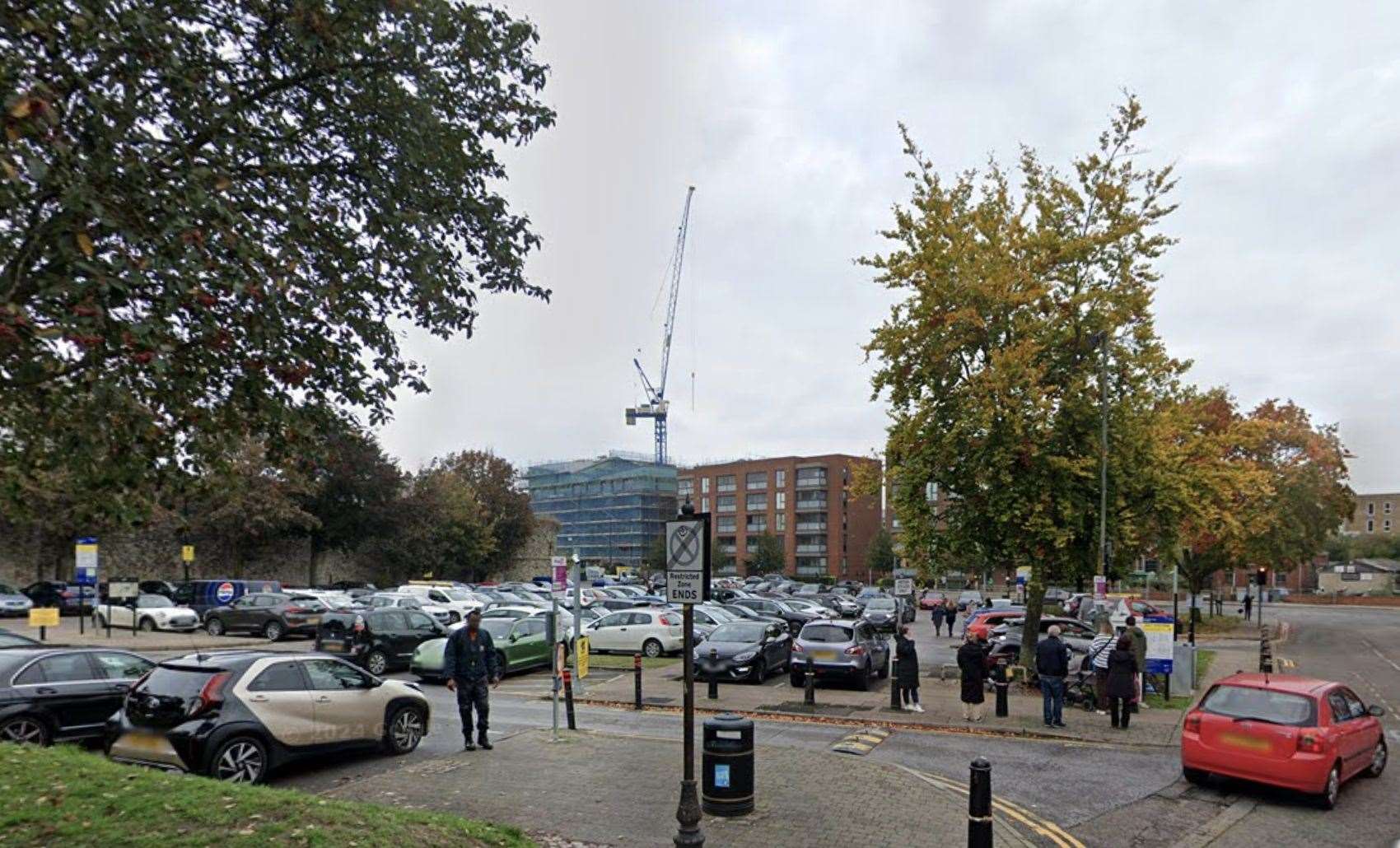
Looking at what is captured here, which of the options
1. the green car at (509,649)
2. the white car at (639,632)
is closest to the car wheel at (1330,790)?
the green car at (509,649)

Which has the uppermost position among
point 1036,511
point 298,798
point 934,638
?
point 1036,511

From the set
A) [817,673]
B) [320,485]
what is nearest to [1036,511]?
[817,673]

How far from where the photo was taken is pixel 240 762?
32.0 ft

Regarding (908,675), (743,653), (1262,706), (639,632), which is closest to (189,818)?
(1262,706)

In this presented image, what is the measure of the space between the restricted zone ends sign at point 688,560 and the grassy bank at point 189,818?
250 cm

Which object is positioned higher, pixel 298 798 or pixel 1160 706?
pixel 298 798

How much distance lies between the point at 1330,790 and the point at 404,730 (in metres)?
11.2

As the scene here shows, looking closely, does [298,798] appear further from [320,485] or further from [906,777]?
[320,485]

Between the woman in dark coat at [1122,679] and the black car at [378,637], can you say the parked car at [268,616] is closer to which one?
the black car at [378,637]

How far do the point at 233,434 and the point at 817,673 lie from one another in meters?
15.3

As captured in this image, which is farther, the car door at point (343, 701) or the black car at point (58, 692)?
the black car at point (58, 692)

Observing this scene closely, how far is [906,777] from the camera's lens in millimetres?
11062

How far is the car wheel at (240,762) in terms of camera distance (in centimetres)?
953

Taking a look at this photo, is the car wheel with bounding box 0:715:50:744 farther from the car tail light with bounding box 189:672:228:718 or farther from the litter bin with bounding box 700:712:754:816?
the litter bin with bounding box 700:712:754:816
